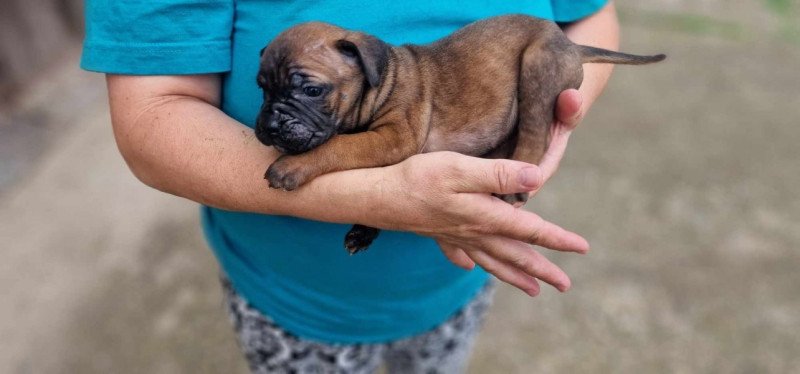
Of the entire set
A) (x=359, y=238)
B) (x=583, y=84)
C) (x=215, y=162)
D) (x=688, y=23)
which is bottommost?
(x=688, y=23)

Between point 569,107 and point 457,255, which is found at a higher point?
point 569,107

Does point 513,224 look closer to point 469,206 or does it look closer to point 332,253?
point 469,206

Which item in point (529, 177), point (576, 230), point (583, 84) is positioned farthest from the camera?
point (576, 230)

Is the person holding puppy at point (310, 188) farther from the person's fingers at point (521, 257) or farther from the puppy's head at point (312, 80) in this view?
the puppy's head at point (312, 80)

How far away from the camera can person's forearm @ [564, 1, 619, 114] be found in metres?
2.30

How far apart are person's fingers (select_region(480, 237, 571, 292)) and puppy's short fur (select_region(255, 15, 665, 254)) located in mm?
309

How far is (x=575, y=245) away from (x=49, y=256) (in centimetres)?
394

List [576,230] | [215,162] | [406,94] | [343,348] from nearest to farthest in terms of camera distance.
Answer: [215,162] < [406,94] < [343,348] < [576,230]

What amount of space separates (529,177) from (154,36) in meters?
1.00

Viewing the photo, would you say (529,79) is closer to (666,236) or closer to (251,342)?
(251,342)

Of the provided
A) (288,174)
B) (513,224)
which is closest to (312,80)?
(288,174)

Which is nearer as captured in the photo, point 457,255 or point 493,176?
point 493,176

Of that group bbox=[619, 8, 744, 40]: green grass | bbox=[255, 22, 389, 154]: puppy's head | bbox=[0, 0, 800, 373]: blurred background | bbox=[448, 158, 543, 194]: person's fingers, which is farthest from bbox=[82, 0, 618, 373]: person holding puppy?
bbox=[619, 8, 744, 40]: green grass

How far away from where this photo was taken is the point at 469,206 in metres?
1.67
